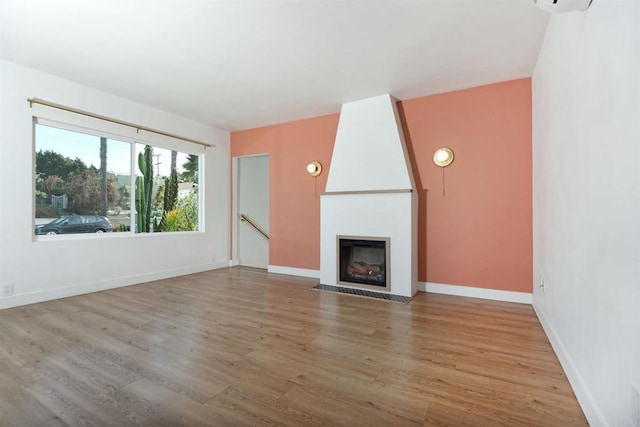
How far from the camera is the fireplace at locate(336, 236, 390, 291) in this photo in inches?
147

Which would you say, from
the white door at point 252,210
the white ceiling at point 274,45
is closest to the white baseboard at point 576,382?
the white ceiling at point 274,45

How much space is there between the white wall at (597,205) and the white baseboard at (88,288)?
4735 mm

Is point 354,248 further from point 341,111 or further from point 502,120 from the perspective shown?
point 502,120

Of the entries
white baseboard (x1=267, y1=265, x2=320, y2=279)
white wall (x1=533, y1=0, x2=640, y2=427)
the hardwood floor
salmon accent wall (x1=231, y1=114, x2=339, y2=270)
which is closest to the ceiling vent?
white wall (x1=533, y1=0, x2=640, y2=427)

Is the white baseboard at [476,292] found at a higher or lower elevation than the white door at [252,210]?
lower

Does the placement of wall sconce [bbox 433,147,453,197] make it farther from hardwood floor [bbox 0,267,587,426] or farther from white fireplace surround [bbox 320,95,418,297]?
hardwood floor [bbox 0,267,587,426]

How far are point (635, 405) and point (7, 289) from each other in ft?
15.7

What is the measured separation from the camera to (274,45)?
2656 mm

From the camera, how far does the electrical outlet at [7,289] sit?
301 centimetres

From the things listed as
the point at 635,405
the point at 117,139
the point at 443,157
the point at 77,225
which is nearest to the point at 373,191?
the point at 443,157

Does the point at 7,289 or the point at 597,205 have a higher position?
the point at 597,205

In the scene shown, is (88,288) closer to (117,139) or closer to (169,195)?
(169,195)

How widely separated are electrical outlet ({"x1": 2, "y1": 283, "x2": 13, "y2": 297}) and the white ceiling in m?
2.34

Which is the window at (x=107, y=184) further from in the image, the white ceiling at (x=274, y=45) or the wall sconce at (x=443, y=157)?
the wall sconce at (x=443, y=157)
